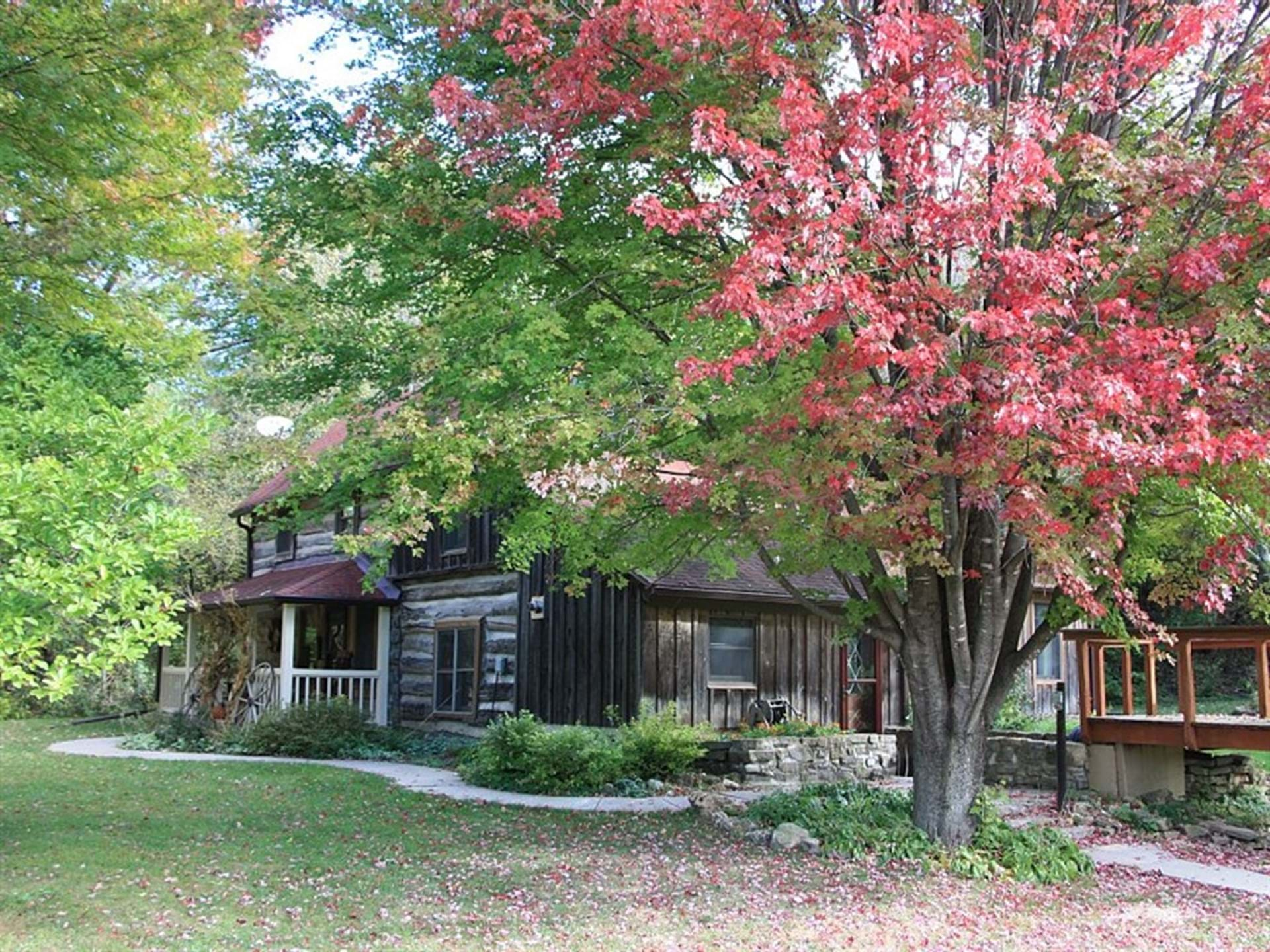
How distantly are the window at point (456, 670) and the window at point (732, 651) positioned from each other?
163 inches

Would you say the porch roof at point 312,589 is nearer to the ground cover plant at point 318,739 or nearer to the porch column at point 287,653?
the porch column at point 287,653

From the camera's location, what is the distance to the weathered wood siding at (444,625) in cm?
1773

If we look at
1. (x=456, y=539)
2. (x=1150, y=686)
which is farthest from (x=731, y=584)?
Result: (x=456, y=539)

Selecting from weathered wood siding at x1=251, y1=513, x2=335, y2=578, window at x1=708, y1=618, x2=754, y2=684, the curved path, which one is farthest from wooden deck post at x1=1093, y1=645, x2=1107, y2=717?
weathered wood siding at x1=251, y1=513, x2=335, y2=578

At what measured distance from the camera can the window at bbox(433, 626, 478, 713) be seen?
18.5 m

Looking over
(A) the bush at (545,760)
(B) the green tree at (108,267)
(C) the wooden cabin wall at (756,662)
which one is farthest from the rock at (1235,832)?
(B) the green tree at (108,267)

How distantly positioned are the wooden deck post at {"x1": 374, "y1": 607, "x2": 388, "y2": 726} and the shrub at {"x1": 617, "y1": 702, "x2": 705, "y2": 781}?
750 centimetres

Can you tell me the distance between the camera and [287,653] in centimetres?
1858

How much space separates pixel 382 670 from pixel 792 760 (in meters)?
8.63

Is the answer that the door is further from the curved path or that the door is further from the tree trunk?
the tree trunk

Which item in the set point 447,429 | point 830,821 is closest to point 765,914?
point 830,821

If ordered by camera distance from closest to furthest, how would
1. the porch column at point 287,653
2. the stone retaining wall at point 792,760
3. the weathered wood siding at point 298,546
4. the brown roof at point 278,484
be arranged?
A: 1. the stone retaining wall at point 792,760
2. the porch column at point 287,653
3. the weathered wood siding at point 298,546
4. the brown roof at point 278,484

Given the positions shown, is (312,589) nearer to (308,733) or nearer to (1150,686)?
(308,733)

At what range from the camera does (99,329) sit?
8.32 meters
